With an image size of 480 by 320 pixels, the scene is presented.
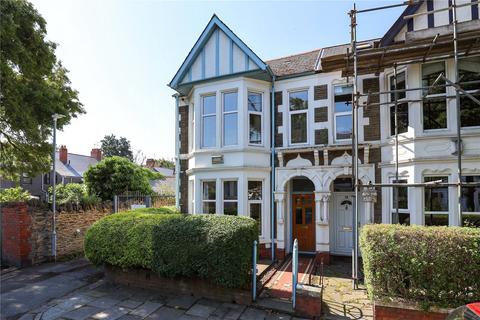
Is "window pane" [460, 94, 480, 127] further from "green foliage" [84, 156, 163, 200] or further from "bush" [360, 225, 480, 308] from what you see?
"green foliage" [84, 156, 163, 200]

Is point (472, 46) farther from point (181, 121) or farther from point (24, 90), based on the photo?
point (24, 90)

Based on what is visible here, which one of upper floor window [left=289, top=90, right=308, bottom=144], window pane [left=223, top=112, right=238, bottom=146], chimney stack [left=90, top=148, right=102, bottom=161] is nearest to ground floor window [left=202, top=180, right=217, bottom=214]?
window pane [left=223, top=112, right=238, bottom=146]

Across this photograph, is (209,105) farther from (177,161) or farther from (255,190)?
(255,190)

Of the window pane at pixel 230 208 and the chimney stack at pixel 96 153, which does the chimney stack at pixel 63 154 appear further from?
the window pane at pixel 230 208

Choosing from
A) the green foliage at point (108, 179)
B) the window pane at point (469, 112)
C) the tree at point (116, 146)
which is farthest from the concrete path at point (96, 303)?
the tree at point (116, 146)

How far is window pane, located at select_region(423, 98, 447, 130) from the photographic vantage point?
333 inches

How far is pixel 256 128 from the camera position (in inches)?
436

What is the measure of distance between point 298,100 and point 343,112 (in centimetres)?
169

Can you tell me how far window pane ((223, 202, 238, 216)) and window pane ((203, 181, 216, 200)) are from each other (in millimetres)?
613

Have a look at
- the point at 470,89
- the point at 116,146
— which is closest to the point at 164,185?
the point at 470,89

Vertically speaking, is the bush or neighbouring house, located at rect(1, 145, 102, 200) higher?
neighbouring house, located at rect(1, 145, 102, 200)

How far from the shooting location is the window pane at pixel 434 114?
8.46m

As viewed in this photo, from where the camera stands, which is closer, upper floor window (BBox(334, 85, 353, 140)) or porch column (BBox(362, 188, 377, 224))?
porch column (BBox(362, 188, 377, 224))

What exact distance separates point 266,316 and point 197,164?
21.1ft
